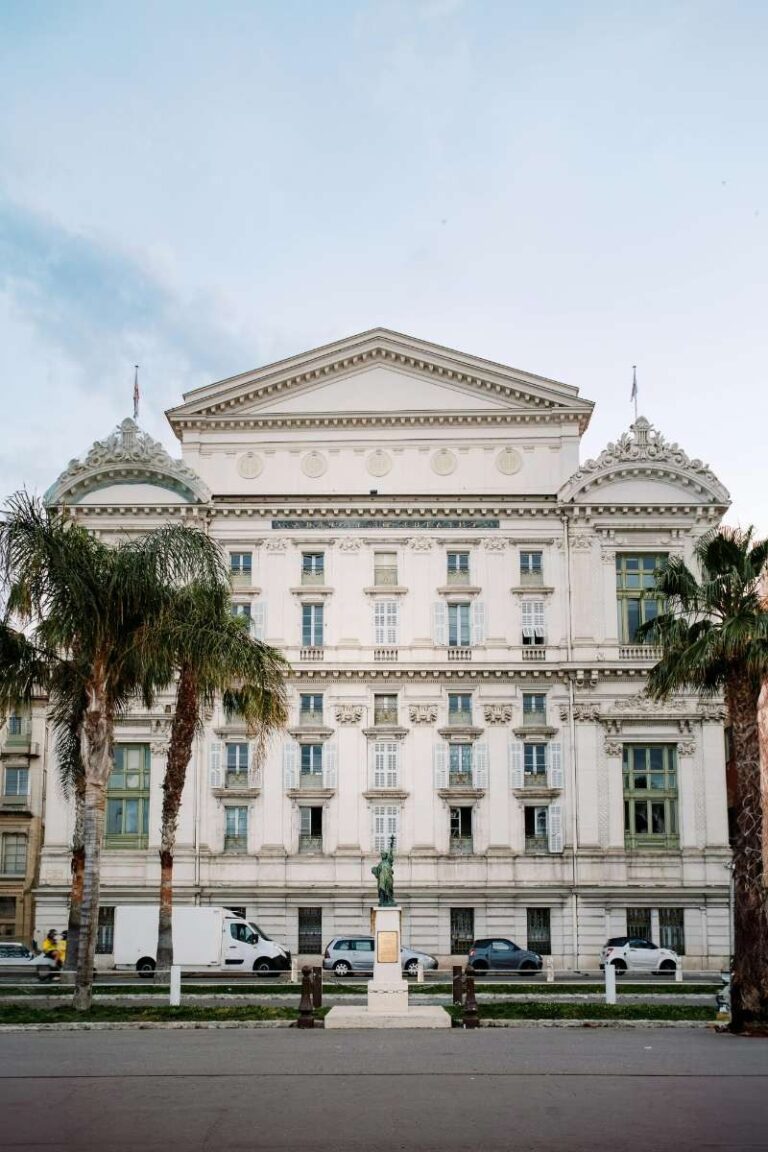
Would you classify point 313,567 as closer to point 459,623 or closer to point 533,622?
point 459,623

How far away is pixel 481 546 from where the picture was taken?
5541cm

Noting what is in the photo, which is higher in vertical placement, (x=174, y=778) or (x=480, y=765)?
(x=480, y=765)

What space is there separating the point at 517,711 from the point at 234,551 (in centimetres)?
1282

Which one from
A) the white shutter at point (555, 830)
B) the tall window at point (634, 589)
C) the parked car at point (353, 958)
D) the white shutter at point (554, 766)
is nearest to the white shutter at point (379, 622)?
the white shutter at point (554, 766)

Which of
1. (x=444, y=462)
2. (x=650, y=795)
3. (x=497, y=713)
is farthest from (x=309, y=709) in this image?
(x=650, y=795)

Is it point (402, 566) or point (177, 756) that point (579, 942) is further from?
point (177, 756)

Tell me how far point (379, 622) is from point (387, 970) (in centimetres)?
2326

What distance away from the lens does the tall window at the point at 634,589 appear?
180ft

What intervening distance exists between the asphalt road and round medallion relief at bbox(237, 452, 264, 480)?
3130cm

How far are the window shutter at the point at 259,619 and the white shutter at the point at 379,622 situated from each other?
170 inches

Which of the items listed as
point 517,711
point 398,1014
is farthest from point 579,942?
point 398,1014

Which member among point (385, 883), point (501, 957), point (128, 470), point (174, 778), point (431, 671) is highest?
point (128, 470)

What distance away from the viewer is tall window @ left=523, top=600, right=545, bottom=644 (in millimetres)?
54938

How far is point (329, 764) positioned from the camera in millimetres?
53844
